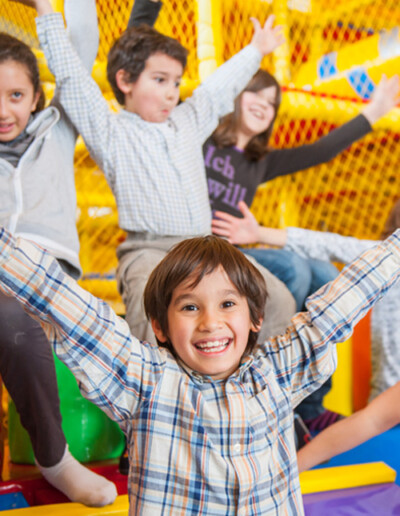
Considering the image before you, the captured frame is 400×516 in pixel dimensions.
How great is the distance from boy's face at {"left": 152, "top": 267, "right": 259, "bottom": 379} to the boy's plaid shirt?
18 millimetres

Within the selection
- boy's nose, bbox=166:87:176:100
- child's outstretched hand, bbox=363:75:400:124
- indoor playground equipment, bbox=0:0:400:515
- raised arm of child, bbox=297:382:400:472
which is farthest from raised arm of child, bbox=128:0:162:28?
raised arm of child, bbox=297:382:400:472

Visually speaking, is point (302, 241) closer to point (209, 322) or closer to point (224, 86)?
point (224, 86)

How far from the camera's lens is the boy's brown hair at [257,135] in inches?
46.1

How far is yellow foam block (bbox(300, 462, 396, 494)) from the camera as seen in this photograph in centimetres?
75

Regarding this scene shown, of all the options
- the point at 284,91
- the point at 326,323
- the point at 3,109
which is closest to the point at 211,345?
the point at 326,323

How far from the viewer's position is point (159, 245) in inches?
37.9

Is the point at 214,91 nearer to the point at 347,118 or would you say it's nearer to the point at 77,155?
the point at 77,155

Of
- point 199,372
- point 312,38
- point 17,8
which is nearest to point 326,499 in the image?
point 199,372

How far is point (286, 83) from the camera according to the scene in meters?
1.40

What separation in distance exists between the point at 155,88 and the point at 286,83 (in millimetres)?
514

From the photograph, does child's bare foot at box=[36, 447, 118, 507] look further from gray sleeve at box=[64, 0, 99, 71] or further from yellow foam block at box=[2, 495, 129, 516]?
gray sleeve at box=[64, 0, 99, 71]

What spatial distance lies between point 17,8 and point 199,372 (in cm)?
69

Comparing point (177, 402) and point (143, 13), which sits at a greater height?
point (143, 13)

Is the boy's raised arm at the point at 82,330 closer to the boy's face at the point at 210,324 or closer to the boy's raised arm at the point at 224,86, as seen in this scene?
the boy's face at the point at 210,324
